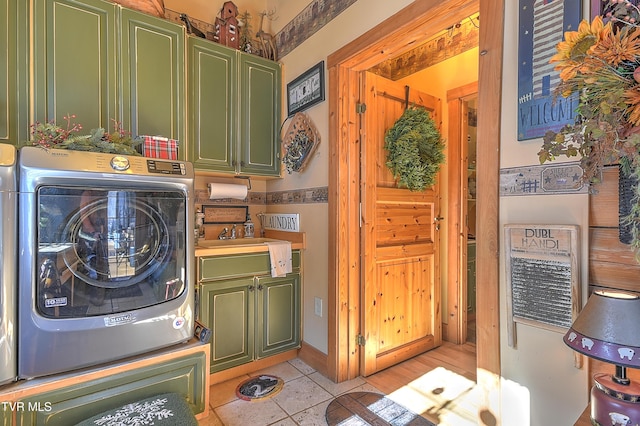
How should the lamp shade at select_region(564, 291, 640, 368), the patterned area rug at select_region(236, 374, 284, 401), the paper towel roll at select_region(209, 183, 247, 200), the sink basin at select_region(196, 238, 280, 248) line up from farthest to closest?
the paper towel roll at select_region(209, 183, 247, 200) → the sink basin at select_region(196, 238, 280, 248) → the patterned area rug at select_region(236, 374, 284, 401) → the lamp shade at select_region(564, 291, 640, 368)

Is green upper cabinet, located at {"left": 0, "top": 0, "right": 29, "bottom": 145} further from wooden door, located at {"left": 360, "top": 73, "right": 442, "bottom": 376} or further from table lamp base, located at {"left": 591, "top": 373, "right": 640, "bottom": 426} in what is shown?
table lamp base, located at {"left": 591, "top": 373, "right": 640, "bottom": 426}

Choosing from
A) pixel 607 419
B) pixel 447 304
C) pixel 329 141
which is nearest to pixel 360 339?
pixel 447 304

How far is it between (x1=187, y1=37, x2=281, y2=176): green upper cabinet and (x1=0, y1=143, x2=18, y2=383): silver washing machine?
1.13m

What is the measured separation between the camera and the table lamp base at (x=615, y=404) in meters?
0.75

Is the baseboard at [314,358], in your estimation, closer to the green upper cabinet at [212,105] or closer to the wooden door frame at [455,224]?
the wooden door frame at [455,224]

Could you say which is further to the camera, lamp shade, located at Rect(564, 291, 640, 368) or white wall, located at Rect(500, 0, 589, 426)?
white wall, located at Rect(500, 0, 589, 426)

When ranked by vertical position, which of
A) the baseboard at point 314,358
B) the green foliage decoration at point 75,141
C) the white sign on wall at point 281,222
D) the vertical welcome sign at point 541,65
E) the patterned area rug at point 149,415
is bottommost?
→ the baseboard at point 314,358

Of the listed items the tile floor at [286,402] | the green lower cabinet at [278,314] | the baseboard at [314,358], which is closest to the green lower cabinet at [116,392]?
the tile floor at [286,402]

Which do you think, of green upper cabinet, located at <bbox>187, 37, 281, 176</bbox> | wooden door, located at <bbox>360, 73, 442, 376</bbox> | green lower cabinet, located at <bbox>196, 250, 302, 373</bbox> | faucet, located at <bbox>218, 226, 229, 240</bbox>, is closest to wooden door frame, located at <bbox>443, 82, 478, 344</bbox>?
wooden door, located at <bbox>360, 73, 442, 376</bbox>

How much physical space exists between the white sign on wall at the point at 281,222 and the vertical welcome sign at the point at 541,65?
1771 mm

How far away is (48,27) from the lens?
1.87 metres

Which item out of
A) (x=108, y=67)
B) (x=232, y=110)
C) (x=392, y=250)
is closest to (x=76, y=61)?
(x=108, y=67)

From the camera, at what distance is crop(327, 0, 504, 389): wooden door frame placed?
4.58 ft

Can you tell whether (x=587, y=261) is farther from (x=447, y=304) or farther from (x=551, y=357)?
(x=447, y=304)
